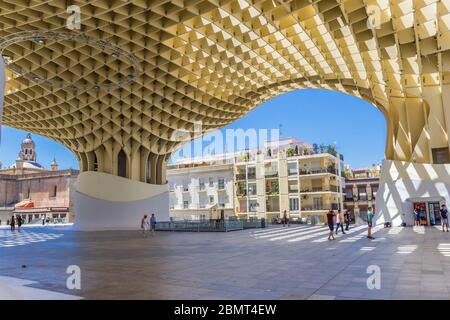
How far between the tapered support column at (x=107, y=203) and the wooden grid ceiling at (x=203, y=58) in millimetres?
3642

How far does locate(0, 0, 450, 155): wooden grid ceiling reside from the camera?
62.0 ft

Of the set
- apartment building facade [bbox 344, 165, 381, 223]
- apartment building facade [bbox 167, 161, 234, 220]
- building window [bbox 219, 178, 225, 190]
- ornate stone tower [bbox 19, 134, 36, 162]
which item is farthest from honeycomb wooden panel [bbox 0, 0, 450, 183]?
ornate stone tower [bbox 19, 134, 36, 162]

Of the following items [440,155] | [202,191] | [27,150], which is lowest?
[202,191]

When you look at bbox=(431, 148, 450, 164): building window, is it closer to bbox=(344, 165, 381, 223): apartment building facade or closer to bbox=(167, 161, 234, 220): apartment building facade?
bbox=(344, 165, 381, 223): apartment building facade

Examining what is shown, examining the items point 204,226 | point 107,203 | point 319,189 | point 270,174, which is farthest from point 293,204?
point 107,203

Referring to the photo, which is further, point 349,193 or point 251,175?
point 349,193

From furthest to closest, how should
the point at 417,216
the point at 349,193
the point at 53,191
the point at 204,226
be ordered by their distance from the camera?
the point at 53,191 < the point at 349,193 < the point at 204,226 < the point at 417,216

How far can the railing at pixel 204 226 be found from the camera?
2655cm

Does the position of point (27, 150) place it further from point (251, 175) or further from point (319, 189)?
point (319, 189)

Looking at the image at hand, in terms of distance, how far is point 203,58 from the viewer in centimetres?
2442

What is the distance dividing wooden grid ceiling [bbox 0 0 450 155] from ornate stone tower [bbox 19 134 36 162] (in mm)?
66001

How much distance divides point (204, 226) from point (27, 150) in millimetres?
84338

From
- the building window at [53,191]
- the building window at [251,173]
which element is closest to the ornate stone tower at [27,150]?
the building window at [53,191]
